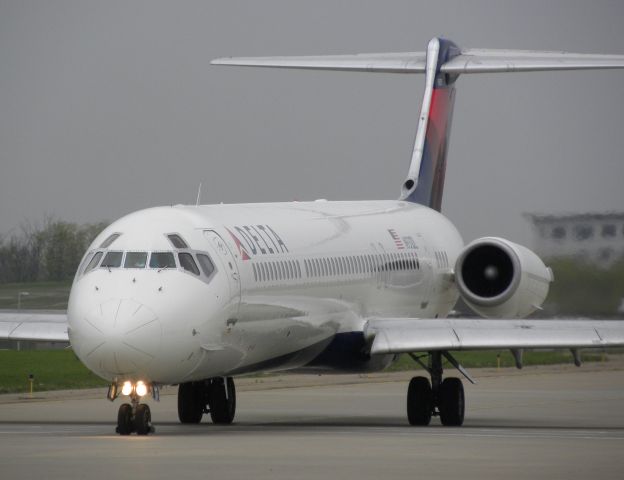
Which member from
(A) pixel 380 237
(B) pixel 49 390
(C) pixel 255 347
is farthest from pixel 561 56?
(B) pixel 49 390

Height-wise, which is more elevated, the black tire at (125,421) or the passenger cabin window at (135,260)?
the passenger cabin window at (135,260)

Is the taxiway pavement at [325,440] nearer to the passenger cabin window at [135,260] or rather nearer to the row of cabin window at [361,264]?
the passenger cabin window at [135,260]

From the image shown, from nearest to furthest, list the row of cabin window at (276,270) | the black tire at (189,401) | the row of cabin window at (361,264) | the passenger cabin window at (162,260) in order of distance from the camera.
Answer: the passenger cabin window at (162,260) → the row of cabin window at (276,270) → the black tire at (189,401) → the row of cabin window at (361,264)

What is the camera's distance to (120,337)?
68.6ft

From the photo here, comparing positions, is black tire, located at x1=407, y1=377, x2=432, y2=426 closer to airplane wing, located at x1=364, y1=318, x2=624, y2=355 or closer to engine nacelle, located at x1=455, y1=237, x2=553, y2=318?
airplane wing, located at x1=364, y1=318, x2=624, y2=355

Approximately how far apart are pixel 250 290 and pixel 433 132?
13.0 metres

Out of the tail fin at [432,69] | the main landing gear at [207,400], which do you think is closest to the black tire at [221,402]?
the main landing gear at [207,400]

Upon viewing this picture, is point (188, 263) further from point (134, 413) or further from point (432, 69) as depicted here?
point (432, 69)

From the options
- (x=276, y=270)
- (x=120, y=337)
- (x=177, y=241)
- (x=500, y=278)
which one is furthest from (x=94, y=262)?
(x=500, y=278)

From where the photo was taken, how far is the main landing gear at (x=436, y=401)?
88.0ft

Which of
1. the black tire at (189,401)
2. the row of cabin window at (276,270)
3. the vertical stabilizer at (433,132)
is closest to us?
the row of cabin window at (276,270)

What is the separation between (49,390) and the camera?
3619 centimetres

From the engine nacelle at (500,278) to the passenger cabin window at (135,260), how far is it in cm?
923

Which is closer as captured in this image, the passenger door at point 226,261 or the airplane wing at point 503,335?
the passenger door at point 226,261
